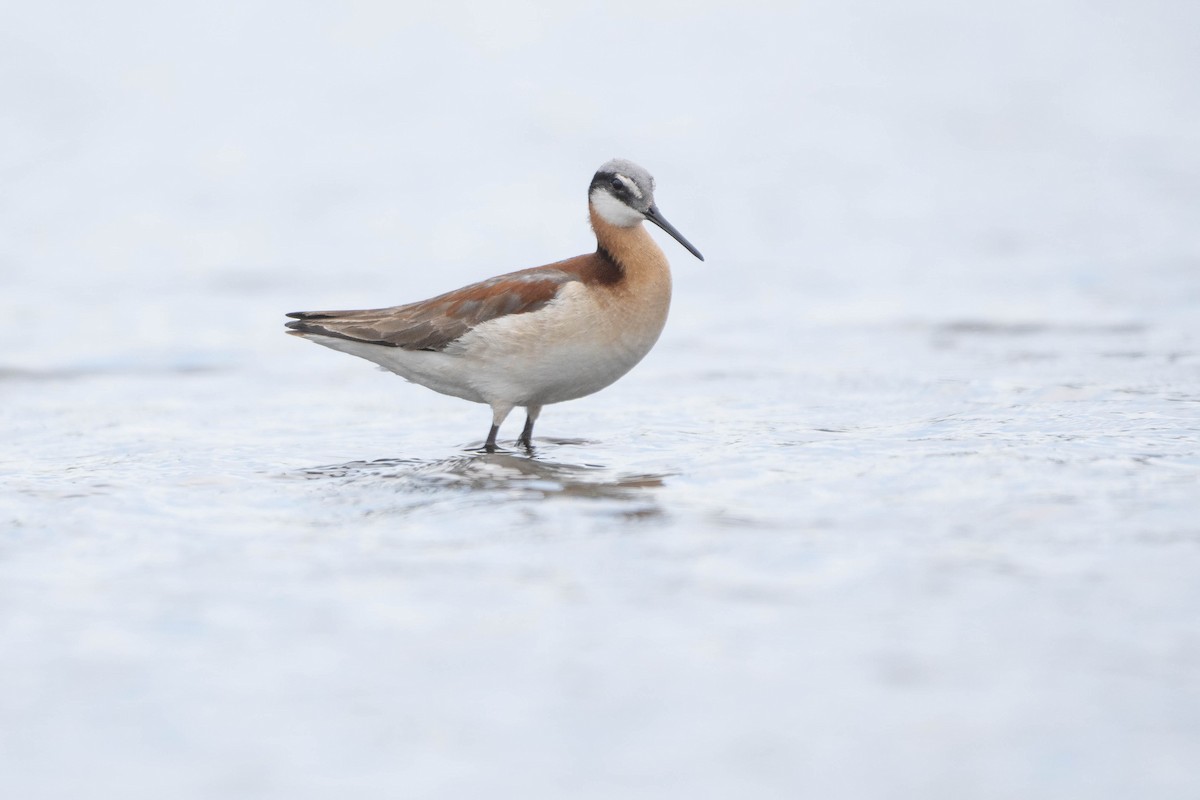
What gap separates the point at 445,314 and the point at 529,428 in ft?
2.94

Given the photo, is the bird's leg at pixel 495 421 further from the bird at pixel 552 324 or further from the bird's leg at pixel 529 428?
the bird's leg at pixel 529 428

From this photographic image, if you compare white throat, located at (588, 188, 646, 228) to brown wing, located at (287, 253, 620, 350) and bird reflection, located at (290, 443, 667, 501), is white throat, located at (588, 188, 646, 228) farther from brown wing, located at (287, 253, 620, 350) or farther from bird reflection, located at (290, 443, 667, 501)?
bird reflection, located at (290, 443, 667, 501)

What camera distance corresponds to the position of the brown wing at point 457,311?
30.7 feet

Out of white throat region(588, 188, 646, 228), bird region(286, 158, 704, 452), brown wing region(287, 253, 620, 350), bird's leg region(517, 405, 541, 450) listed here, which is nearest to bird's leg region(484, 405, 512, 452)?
bird region(286, 158, 704, 452)

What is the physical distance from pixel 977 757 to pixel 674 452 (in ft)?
15.3

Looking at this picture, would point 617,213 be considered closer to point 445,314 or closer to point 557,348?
point 557,348

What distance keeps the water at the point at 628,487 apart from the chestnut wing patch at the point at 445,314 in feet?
2.40

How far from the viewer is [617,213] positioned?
9492 millimetres

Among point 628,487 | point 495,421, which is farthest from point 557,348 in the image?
point 628,487

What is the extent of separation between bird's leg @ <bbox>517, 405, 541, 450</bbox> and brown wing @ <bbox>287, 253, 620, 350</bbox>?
699 mm

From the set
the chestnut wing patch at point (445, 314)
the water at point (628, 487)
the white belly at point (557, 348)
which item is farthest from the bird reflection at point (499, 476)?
the chestnut wing patch at point (445, 314)

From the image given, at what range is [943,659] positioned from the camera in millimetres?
5344

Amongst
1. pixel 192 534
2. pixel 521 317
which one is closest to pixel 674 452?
pixel 521 317

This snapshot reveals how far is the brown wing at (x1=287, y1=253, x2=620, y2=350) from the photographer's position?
9.37 m
